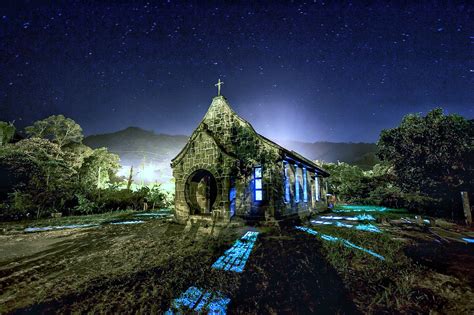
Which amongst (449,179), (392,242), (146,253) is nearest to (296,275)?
(146,253)

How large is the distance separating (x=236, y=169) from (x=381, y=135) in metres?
19.5

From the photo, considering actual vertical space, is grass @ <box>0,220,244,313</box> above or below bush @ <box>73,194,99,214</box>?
below

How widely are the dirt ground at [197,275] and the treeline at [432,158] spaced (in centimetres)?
1163

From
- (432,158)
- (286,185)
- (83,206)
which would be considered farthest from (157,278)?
(432,158)

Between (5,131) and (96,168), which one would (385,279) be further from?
(5,131)

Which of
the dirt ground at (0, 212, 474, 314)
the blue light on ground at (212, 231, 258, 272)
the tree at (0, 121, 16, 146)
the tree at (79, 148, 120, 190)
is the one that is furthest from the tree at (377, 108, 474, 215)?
the tree at (0, 121, 16, 146)

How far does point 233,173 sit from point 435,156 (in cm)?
1659

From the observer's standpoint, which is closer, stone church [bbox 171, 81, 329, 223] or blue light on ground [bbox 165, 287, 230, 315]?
blue light on ground [bbox 165, 287, 230, 315]

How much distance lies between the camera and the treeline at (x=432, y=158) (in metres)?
15.4

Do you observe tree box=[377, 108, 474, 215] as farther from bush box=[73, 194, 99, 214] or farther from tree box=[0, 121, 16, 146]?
tree box=[0, 121, 16, 146]

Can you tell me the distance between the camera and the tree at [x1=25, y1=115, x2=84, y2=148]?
3566cm

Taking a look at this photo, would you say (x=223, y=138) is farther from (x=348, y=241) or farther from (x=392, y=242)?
(x=392, y=242)

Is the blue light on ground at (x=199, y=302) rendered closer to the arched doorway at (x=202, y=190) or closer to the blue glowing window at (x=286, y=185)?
the blue glowing window at (x=286, y=185)

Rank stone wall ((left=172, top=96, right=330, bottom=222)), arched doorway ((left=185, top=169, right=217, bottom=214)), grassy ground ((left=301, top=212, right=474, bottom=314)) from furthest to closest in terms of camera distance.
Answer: arched doorway ((left=185, top=169, right=217, bottom=214)) → stone wall ((left=172, top=96, right=330, bottom=222)) → grassy ground ((left=301, top=212, right=474, bottom=314))
